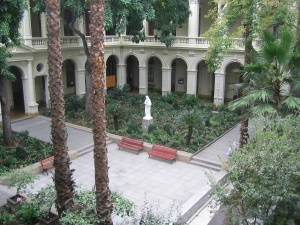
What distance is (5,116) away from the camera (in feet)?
46.5

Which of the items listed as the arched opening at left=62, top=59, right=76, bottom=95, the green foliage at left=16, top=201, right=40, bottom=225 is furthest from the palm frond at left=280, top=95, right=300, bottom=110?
the arched opening at left=62, top=59, right=76, bottom=95

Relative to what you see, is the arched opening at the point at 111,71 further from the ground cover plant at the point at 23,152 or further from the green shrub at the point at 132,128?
the ground cover plant at the point at 23,152

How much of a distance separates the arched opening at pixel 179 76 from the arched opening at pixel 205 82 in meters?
1.37

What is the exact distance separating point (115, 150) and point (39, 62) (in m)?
8.48

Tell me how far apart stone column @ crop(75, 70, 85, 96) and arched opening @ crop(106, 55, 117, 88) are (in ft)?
11.3

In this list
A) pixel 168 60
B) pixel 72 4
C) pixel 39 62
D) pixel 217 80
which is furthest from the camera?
pixel 168 60

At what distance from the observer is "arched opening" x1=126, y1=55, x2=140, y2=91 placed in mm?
29844

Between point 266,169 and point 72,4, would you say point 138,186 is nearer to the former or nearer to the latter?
point 266,169

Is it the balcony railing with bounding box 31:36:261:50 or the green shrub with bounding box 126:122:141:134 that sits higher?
the balcony railing with bounding box 31:36:261:50

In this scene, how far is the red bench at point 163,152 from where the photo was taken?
14.0 metres

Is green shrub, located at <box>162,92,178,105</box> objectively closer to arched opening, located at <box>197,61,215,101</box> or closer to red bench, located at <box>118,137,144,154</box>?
arched opening, located at <box>197,61,215,101</box>

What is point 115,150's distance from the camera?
1558 cm

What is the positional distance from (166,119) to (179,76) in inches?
362

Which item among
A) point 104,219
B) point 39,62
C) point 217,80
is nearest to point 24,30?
point 39,62
